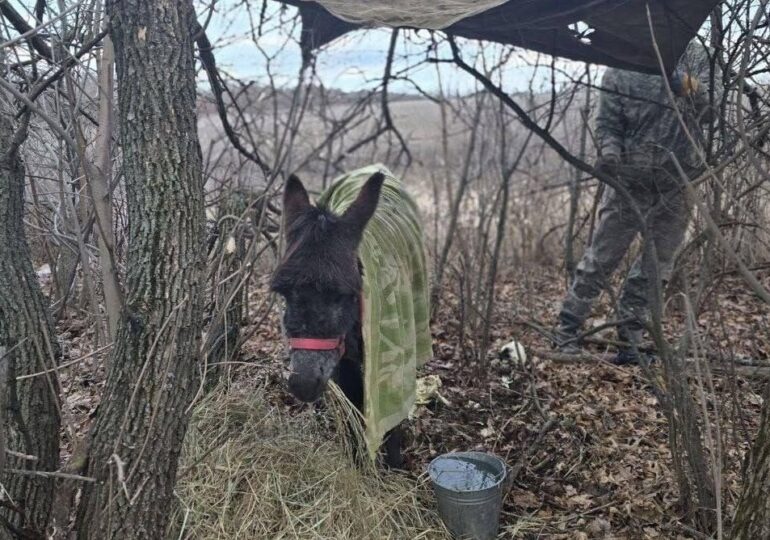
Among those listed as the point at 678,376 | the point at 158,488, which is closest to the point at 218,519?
the point at 158,488

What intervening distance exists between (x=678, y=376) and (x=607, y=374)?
6.89 ft

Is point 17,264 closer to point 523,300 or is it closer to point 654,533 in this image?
point 654,533

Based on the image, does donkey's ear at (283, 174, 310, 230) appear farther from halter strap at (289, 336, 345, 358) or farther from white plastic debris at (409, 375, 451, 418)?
white plastic debris at (409, 375, 451, 418)

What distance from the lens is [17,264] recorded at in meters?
2.38

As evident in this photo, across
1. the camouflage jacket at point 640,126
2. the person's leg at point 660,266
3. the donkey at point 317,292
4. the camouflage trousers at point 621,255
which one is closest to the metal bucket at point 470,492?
the donkey at point 317,292

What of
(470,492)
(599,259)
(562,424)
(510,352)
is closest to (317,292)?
(470,492)

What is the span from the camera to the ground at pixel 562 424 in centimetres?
313

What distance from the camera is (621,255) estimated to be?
516cm

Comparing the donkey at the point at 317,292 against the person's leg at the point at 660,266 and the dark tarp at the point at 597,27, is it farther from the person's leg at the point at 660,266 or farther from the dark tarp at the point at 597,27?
the person's leg at the point at 660,266

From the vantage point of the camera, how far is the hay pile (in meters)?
2.78

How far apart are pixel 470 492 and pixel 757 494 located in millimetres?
1317

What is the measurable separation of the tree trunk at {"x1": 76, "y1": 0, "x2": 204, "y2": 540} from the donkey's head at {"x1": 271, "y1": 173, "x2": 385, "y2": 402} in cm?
58

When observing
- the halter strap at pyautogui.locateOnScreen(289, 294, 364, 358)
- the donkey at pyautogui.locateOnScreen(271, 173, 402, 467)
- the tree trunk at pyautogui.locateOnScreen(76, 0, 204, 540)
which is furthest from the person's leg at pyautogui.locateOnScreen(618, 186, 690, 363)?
the tree trunk at pyautogui.locateOnScreen(76, 0, 204, 540)

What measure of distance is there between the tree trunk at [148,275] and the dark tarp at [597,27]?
1753mm
